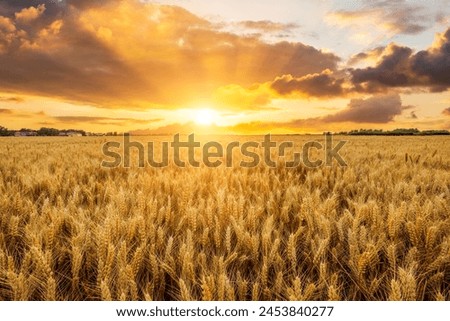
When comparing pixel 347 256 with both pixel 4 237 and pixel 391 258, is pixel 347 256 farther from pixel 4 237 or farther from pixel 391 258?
pixel 4 237

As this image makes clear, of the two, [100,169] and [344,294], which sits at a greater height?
[100,169]

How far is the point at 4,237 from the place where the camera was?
183cm

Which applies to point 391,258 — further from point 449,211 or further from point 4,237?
point 4,237

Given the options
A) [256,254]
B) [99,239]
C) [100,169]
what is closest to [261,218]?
[256,254]

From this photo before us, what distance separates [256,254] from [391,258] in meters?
0.54

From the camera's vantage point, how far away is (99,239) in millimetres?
1449

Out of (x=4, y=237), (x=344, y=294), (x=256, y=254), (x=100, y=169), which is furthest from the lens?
(x=100, y=169)

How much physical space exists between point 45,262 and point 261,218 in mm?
1204

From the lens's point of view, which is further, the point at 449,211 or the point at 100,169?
the point at 100,169

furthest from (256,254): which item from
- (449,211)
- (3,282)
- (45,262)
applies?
(449,211)
